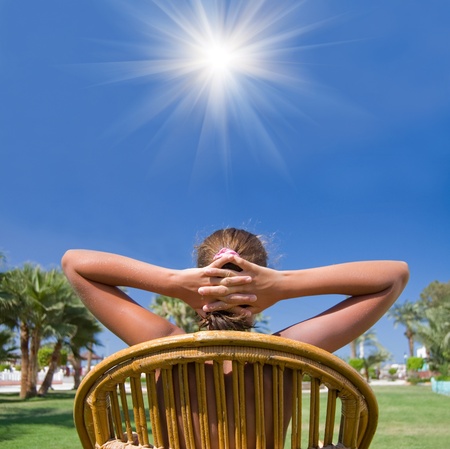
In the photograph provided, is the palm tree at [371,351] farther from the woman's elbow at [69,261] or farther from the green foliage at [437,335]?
the woman's elbow at [69,261]

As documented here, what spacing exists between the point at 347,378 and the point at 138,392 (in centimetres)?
49

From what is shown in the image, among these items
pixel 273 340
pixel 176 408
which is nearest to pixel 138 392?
pixel 176 408

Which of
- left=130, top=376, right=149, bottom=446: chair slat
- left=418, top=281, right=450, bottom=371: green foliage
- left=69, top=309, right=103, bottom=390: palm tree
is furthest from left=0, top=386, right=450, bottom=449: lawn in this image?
left=418, top=281, right=450, bottom=371: green foliage

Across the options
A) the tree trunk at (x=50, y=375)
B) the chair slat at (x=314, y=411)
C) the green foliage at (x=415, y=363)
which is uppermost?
the green foliage at (x=415, y=363)

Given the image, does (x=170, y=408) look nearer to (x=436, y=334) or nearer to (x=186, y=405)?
(x=186, y=405)

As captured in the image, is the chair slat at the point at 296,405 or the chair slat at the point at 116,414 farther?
the chair slat at the point at 116,414

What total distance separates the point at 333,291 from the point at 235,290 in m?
0.27

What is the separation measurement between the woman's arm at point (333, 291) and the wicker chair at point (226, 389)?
187mm

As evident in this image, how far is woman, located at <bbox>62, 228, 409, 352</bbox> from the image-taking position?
1439 millimetres

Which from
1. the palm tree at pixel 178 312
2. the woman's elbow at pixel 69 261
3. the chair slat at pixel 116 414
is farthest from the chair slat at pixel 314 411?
the palm tree at pixel 178 312

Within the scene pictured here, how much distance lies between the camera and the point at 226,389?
1290 millimetres

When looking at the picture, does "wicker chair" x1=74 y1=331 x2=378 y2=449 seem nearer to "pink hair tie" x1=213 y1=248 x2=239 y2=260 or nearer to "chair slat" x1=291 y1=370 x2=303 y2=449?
"chair slat" x1=291 y1=370 x2=303 y2=449

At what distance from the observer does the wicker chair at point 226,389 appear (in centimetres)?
118

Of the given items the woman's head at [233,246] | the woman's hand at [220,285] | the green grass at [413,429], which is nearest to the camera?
the woman's hand at [220,285]
